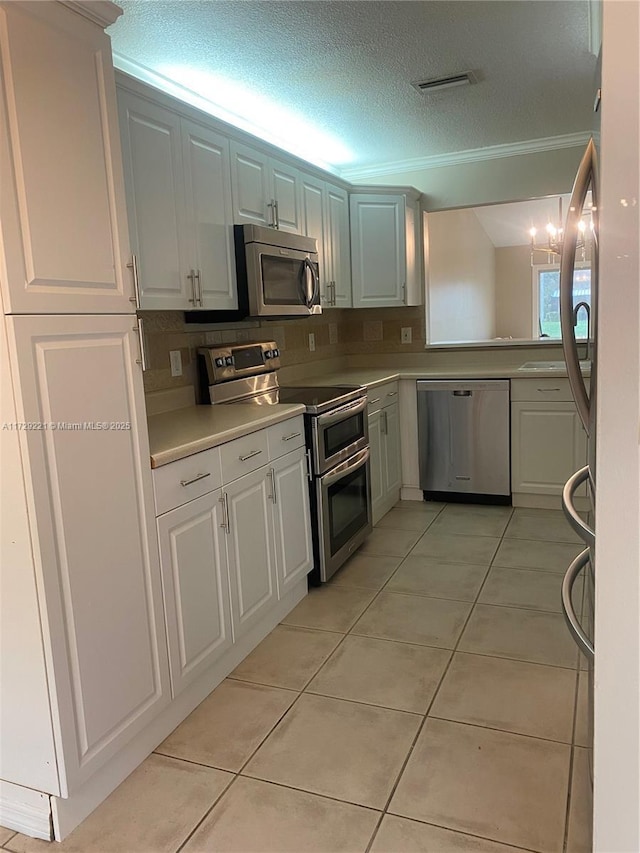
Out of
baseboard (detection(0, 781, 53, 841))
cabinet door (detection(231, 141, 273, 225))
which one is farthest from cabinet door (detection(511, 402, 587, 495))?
baseboard (detection(0, 781, 53, 841))

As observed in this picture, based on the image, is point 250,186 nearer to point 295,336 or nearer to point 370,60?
point 370,60

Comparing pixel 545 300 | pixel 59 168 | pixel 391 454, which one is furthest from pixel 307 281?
pixel 545 300

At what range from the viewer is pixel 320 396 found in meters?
3.21

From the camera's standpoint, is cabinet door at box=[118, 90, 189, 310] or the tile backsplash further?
the tile backsplash

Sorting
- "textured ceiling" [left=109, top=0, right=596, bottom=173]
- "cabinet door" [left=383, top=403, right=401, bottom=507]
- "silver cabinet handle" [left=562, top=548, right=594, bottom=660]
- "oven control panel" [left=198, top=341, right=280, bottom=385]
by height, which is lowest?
"cabinet door" [left=383, top=403, right=401, bottom=507]

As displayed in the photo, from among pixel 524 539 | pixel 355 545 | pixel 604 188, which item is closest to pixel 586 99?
pixel 524 539

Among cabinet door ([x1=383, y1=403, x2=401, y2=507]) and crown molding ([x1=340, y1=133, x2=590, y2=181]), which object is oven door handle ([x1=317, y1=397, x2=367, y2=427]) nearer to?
cabinet door ([x1=383, y1=403, x2=401, y2=507])

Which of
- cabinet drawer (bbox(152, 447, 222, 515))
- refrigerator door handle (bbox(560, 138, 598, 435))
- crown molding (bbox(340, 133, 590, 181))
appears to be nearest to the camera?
refrigerator door handle (bbox(560, 138, 598, 435))

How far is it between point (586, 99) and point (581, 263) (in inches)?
116

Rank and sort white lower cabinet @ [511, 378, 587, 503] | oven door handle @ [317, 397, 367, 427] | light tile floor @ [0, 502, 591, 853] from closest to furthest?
light tile floor @ [0, 502, 591, 853], oven door handle @ [317, 397, 367, 427], white lower cabinet @ [511, 378, 587, 503]

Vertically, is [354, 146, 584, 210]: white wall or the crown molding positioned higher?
the crown molding

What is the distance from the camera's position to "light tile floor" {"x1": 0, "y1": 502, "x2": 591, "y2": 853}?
5.39ft

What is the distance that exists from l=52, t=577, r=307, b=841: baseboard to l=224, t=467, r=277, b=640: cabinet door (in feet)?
0.34

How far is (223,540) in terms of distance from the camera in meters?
2.31
